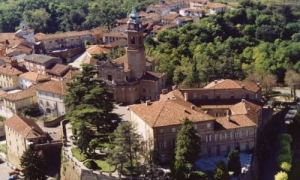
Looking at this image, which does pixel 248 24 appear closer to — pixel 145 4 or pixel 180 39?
pixel 180 39

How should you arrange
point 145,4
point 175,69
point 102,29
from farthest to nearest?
point 145,4, point 102,29, point 175,69

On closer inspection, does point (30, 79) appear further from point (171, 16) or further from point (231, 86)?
point (171, 16)

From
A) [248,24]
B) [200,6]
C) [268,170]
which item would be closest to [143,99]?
[268,170]

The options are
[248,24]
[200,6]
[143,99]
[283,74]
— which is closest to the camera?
[143,99]

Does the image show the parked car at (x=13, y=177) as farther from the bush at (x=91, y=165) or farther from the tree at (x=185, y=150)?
the tree at (x=185, y=150)

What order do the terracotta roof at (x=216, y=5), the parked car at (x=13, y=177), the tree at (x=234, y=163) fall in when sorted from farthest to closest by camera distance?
the terracotta roof at (x=216, y=5), the parked car at (x=13, y=177), the tree at (x=234, y=163)

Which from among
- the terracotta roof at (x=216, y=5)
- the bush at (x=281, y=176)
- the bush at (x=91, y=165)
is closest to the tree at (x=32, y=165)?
the bush at (x=91, y=165)

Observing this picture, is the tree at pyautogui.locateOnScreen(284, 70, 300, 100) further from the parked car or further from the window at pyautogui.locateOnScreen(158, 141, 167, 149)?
the parked car
